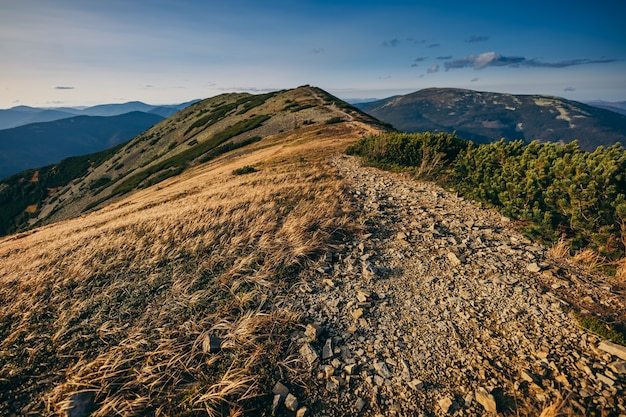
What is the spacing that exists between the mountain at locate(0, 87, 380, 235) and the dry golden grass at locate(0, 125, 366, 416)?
2636 cm

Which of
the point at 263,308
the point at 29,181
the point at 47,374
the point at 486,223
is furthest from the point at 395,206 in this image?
the point at 29,181

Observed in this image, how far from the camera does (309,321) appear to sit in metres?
6.16

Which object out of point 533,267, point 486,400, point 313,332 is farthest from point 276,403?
point 533,267

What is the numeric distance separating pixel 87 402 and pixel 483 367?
6588 mm

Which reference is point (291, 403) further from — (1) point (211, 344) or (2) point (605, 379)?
(2) point (605, 379)

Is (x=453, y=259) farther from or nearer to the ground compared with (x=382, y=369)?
farther from the ground

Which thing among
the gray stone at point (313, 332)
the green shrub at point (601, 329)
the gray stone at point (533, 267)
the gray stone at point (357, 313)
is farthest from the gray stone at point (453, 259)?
the gray stone at point (313, 332)

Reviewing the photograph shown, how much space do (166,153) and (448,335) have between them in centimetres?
7274

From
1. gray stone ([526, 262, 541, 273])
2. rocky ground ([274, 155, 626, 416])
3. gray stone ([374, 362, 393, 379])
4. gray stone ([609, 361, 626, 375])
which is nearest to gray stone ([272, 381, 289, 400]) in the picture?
rocky ground ([274, 155, 626, 416])

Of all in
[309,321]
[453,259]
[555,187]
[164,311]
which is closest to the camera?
[309,321]

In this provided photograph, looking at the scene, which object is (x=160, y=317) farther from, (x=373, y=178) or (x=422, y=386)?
(x=373, y=178)

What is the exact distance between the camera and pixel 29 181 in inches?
3748

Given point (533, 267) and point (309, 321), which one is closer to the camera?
point (309, 321)

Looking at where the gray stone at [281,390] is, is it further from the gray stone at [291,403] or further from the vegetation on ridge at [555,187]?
the vegetation on ridge at [555,187]
